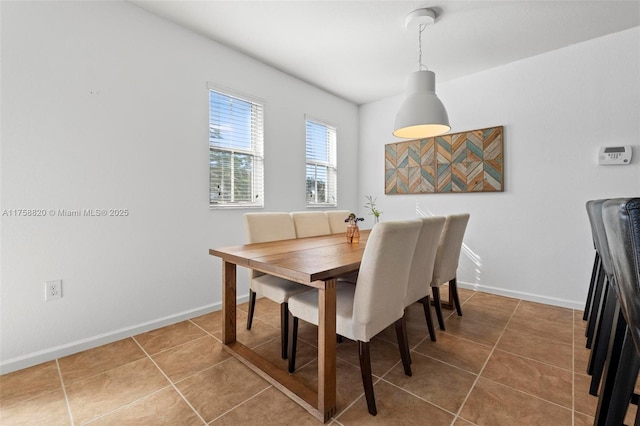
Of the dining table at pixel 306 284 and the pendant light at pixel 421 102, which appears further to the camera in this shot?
the pendant light at pixel 421 102

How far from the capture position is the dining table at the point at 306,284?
4.57ft

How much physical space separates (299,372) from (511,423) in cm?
112

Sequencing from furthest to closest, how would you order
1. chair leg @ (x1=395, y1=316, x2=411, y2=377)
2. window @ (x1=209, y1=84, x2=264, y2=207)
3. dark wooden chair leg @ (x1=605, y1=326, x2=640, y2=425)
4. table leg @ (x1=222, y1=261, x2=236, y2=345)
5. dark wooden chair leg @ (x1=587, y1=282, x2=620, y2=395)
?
window @ (x1=209, y1=84, x2=264, y2=207) < table leg @ (x1=222, y1=261, x2=236, y2=345) < chair leg @ (x1=395, y1=316, x2=411, y2=377) < dark wooden chair leg @ (x1=587, y1=282, x2=620, y2=395) < dark wooden chair leg @ (x1=605, y1=326, x2=640, y2=425)

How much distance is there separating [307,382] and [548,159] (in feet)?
10.4

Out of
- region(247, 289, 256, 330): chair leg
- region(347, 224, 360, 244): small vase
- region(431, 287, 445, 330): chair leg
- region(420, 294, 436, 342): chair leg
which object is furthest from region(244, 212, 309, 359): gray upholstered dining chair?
region(431, 287, 445, 330): chair leg

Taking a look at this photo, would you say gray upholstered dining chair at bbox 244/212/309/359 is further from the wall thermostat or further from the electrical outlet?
the wall thermostat

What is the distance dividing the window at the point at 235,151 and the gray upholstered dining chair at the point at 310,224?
0.70 metres

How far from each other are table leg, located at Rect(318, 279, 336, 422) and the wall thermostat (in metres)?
2.99

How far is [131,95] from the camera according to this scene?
89.7 inches

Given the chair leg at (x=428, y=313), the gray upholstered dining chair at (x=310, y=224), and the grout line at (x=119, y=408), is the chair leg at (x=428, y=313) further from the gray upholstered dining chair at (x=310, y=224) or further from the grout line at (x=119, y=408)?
the grout line at (x=119, y=408)

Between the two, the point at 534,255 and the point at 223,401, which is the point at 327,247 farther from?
the point at 534,255

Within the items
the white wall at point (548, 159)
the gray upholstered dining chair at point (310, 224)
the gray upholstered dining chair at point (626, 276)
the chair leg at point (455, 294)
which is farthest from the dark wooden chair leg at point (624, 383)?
the white wall at point (548, 159)

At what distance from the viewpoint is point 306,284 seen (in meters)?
1.37

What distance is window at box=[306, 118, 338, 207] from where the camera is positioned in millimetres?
3920
